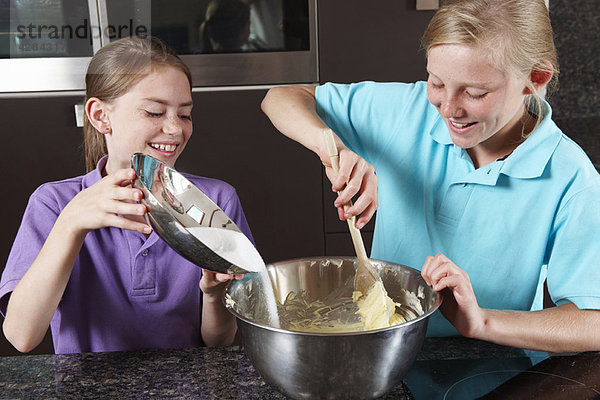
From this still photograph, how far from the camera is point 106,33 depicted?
5.17 feet

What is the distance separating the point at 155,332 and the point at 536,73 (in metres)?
0.70

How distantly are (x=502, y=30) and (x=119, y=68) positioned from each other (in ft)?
2.22

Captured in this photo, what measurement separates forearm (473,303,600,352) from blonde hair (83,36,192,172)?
2.33 feet

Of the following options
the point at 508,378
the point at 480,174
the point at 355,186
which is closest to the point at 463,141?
the point at 480,174

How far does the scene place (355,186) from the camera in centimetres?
73

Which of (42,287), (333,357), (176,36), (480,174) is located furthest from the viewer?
(176,36)

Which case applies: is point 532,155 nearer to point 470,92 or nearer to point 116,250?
point 470,92

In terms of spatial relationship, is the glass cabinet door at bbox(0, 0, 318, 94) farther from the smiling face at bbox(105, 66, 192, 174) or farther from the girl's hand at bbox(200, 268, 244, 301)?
the girl's hand at bbox(200, 268, 244, 301)

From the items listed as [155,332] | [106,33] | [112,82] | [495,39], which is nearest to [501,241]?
[495,39]

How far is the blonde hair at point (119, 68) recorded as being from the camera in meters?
1.05

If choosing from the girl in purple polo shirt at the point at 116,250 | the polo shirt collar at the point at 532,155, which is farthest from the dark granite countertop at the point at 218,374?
the polo shirt collar at the point at 532,155

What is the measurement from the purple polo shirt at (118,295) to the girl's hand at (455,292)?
1.42 ft

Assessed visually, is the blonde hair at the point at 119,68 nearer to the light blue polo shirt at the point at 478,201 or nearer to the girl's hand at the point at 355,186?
the light blue polo shirt at the point at 478,201

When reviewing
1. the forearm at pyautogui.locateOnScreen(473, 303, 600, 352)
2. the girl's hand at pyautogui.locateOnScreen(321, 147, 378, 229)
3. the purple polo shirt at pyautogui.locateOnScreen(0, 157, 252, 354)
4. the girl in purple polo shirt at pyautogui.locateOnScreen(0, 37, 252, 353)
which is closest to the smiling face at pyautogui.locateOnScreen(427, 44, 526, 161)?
the girl's hand at pyautogui.locateOnScreen(321, 147, 378, 229)
